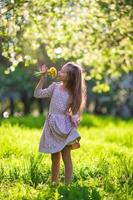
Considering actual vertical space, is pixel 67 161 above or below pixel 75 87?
below

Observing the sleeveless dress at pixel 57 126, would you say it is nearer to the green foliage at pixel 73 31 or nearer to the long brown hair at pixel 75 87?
the long brown hair at pixel 75 87

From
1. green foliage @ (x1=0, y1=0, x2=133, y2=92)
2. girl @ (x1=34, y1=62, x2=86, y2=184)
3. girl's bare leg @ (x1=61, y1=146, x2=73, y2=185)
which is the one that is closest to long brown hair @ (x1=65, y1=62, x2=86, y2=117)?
girl @ (x1=34, y1=62, x2=86, y2=184)

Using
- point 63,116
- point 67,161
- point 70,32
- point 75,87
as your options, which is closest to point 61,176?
point 67,161

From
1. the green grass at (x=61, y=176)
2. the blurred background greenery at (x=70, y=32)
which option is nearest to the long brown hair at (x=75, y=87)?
the green grass at (x=61, y=176)

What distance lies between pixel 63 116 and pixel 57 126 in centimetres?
20

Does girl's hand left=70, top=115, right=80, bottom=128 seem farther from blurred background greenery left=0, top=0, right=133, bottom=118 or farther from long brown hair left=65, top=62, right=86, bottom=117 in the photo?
blurred background greenery left=0, top=0, right=133, bottom=118

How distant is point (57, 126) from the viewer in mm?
7863

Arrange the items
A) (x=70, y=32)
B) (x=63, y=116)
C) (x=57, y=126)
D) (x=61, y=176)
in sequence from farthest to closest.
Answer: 1. (x=70, y=32)
2. (x=61, y=176)
3. (x=63, y=116)
4. (x=57, y=126)

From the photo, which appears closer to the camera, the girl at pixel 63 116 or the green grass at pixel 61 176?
the green grass at pixel 61 176

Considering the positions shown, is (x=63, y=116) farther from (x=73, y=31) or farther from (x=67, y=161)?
(x=73, y=31)

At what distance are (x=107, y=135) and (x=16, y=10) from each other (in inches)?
331

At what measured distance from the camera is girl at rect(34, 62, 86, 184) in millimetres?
7875

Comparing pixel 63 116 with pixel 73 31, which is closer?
pixel 63 116

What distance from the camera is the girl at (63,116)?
788cm
